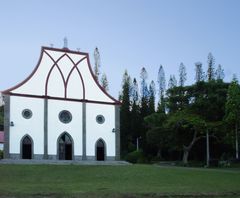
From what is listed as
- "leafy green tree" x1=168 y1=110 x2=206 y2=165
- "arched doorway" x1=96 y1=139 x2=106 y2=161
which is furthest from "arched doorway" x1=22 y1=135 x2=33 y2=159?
"leafy green tree" x1=168 y1=110 x2=206 y2=165

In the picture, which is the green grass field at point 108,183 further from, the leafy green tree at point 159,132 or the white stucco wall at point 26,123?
the leafy green tree at point 159,132

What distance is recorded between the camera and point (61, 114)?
141 feet

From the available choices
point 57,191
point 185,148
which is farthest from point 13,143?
point 57,191

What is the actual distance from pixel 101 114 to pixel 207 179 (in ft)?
69.6

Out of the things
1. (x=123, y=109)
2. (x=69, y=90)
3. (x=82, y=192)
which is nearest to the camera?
(x=82, y=192)

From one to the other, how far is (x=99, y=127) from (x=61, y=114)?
3803 millimetres

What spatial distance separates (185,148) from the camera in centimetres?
5012

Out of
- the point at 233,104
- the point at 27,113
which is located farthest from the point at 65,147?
the point at 233,104

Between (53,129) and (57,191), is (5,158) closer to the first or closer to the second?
(53,129)

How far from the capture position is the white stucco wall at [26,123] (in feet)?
133

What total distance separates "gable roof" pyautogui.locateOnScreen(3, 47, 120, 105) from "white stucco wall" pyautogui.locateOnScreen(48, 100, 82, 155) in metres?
0.65

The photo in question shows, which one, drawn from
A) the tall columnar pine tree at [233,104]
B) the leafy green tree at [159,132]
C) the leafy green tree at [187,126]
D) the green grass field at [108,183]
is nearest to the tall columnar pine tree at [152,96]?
the leafy green tree at [159,132]

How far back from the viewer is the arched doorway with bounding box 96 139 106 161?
44263mm

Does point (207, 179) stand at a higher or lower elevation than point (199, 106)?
lower
